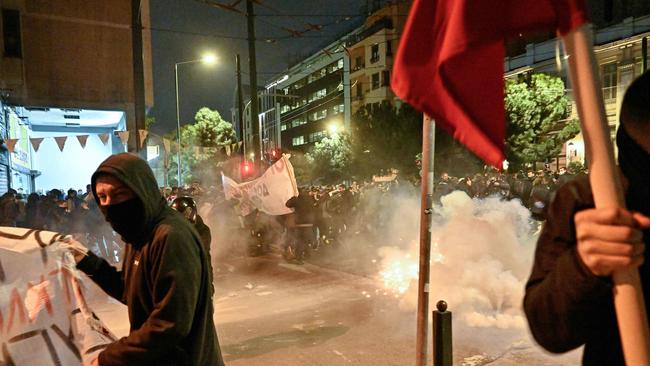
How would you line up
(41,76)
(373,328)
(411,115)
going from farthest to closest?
(411,115), (41,76), (373,328)

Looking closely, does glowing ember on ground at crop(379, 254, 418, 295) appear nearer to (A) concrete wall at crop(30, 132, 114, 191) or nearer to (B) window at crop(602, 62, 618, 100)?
(A) concrete wall at crop(30, 132, 114, 191)

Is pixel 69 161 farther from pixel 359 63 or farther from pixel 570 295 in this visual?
pixel 359 63

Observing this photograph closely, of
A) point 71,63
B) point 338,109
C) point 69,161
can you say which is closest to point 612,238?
point 71,63

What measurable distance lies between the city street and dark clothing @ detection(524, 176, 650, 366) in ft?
14.3

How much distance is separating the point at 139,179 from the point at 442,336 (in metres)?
3.14

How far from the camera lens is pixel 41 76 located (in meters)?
18.9

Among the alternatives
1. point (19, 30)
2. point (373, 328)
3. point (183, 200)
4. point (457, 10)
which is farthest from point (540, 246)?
point (19, 30)

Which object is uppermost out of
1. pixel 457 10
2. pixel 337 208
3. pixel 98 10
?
pixel 98 10

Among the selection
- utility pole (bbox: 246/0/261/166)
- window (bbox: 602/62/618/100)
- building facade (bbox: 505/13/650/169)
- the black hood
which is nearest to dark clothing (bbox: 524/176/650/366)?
the black hood

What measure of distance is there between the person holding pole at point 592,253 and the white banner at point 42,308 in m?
1.99

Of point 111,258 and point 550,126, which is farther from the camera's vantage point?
point 550,126

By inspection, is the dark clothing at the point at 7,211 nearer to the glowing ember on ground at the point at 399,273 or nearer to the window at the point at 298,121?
the glowing ember on ground at the point at 399,273

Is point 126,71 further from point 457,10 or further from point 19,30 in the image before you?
point 457,10

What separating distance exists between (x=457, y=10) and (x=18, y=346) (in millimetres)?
2399
